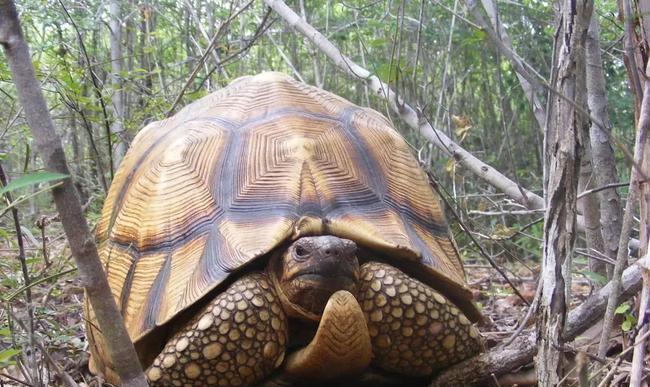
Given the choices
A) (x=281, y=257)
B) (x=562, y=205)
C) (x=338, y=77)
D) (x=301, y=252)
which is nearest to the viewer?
(x=562, y=205)

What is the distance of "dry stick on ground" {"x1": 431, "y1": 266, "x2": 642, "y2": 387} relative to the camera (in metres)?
1.70

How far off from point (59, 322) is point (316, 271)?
1674mm

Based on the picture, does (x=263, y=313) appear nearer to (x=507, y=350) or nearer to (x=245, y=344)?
(x=245, y=344)

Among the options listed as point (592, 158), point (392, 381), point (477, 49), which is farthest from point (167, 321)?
point (477, 49)

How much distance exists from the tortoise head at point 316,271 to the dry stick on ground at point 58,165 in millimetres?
771

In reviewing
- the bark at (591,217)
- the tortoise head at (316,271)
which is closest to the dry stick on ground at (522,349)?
the tortoise head at (316,271)

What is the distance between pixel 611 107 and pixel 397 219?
4.66m

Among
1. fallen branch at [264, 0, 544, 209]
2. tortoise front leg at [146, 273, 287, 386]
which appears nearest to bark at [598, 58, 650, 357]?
tortoise front leg at [146, 273, 287, 386]

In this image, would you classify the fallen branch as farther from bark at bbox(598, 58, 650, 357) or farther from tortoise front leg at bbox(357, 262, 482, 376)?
bark at bbox(598, 58, 650, 357)

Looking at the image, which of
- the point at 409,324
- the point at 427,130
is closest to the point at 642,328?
the point at 409,324

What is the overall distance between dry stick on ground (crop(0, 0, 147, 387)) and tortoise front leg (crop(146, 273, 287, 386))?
700 millimetres

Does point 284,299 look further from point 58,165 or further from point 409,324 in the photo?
point 58,165

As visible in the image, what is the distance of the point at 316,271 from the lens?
202 cm

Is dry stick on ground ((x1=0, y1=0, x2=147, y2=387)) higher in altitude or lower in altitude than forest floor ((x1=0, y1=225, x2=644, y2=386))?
higher
